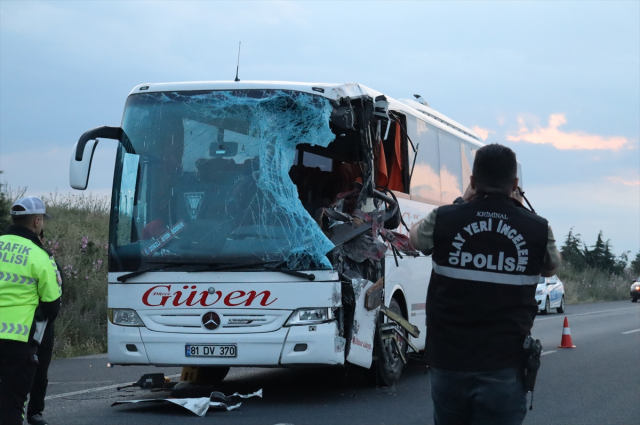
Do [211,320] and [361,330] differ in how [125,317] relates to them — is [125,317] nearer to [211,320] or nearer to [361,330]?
[211,320]

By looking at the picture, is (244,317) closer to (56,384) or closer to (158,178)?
(158,178)

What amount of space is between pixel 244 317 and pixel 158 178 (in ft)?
5.45

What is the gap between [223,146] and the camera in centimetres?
877

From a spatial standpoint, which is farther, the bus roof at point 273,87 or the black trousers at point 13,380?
the bus roof at point 273,87

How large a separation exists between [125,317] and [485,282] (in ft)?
18.7

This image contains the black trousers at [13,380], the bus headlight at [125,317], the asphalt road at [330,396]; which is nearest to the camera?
the black trousers at [13,380]

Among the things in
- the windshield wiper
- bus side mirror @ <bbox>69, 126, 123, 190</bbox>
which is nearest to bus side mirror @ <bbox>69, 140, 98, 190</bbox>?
bus side mirror @ <bbox>69, 126, 123, 190</bbox>

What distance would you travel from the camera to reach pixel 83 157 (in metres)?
8.67

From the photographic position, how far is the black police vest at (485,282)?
3.70 meters

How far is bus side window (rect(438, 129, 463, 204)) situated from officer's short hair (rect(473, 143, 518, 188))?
842 centimetres

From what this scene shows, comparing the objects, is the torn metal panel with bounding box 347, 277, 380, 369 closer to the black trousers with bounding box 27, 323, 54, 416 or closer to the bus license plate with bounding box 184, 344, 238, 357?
the bus license plate with bounding box 184, 344, 238, 357

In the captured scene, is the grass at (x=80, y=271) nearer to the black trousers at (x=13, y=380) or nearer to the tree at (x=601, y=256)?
the black trousers at (x=13, y=380)

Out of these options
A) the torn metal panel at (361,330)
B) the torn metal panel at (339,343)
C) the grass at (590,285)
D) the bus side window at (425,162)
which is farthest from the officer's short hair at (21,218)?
the grass at (590,285)

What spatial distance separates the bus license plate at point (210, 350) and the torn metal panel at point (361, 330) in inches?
46.5
